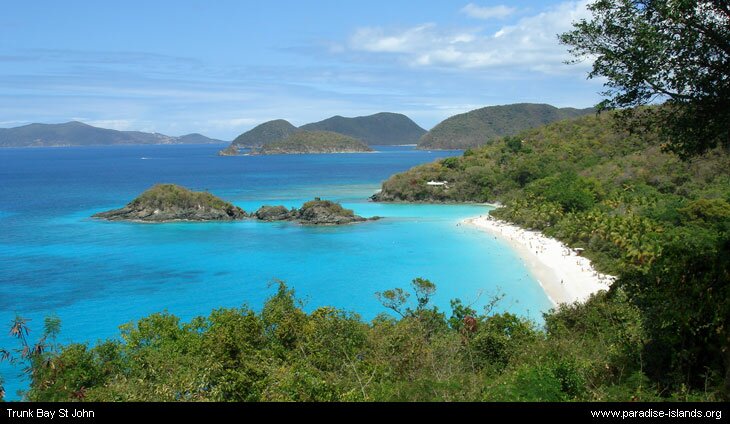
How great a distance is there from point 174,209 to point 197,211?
8.57 feet

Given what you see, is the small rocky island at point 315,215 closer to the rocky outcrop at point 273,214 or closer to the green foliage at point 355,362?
the rocky outcrop at point 273,214

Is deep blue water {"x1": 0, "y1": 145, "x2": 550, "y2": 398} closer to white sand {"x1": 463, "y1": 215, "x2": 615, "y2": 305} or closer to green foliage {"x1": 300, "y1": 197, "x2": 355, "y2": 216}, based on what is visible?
white sand {"x1": 463, "y1": 215, "x2": 615, "y2": 305}

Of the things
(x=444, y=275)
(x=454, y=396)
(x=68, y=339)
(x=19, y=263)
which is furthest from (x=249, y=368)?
(x=19, y=263)

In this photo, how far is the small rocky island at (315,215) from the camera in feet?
177

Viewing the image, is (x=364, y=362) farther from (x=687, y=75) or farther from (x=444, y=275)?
(x=444, y=275)

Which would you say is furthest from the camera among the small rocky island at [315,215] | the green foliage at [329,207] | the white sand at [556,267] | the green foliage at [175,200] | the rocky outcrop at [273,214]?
the green foliage at [175,200]

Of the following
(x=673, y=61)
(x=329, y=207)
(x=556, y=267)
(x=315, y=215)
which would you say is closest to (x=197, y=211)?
(x=315, y=215)

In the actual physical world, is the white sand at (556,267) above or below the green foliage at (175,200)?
below

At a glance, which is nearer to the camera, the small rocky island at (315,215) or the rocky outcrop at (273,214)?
the small rocky island at (315,215)

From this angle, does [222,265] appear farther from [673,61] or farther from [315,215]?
[673,61]

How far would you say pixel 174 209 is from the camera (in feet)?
193

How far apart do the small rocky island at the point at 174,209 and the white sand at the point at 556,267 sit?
2792 cm

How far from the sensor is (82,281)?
1321 inches

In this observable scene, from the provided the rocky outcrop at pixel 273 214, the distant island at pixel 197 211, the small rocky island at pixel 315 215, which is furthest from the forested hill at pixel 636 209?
the rocky outcrop at pixel 273 214
